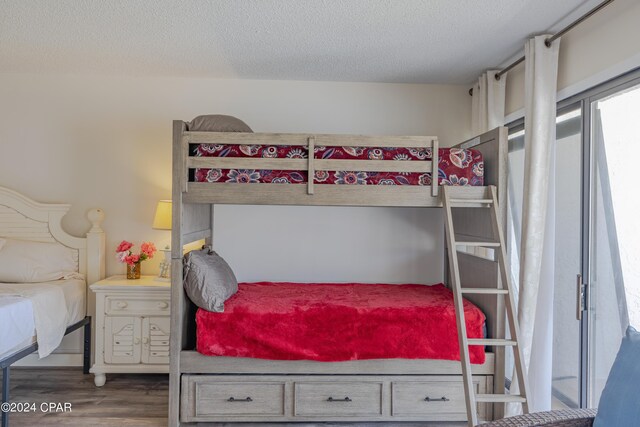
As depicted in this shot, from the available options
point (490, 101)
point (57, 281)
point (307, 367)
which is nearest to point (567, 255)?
point (490, 101)

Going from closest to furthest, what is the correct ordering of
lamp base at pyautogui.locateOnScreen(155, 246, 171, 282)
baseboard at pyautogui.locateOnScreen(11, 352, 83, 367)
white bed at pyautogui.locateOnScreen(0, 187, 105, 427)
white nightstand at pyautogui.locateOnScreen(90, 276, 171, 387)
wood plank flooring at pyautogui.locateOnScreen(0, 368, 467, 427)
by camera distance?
1. wood plank flooring at pyautogui.locateOnScreen(0, 368, 467, 427)
2. white bed at pyautogui.locateOnScreen(0, 187, 105, 427)
3. white nightstand at pyautogui.locateOnScreen(90, 276, 171, 387)
4. lamp base at pyautogui.locateOnScreen(155, 246, 171, 282)
5. baseboard at pyautogui.locateOnScreen(11, 352, 83, 367)

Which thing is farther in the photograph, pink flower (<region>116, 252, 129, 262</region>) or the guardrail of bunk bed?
pink flower (<region>116, 252, 129, 262</region>)

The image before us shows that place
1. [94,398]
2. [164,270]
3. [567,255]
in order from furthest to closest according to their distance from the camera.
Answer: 1. [164,270]
2. [94,398]
3. [567,255]

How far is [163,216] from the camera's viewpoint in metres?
3.54

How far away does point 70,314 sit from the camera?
11.3 ft

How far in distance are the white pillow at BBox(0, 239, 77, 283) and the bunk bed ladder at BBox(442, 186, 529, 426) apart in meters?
3.00

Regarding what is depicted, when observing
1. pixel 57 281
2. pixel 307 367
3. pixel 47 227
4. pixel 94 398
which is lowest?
→ pixel 94 398

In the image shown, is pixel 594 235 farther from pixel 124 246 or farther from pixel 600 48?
pixel 124 246

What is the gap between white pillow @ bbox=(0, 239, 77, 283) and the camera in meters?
3.52

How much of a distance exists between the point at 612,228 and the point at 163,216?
9.89ft

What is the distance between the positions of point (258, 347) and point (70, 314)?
1.73 m

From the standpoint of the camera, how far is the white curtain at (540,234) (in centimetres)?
264

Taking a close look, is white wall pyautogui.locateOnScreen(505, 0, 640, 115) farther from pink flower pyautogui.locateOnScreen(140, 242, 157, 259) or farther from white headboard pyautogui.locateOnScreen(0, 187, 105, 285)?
white headboard pyautogui.locateOnScreen(0, 187, 105, 285)

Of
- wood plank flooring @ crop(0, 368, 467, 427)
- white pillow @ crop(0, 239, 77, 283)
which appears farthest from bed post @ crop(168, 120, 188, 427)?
white pillow @ crop(0, 239, 77, 283)
